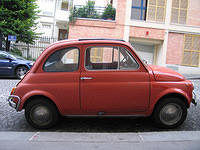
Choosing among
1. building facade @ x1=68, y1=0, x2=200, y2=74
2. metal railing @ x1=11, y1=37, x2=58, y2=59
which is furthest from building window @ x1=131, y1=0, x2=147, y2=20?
metal railing @ x1=11, y1=37, x2=58, y2=59

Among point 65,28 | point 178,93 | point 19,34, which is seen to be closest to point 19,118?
point 178,93

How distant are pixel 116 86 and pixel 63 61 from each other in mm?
1229

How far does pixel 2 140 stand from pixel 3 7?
17246 mm

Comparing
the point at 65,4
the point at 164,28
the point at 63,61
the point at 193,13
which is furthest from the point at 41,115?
the point at 65,4

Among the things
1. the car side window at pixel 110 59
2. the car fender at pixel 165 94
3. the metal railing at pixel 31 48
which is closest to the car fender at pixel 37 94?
the car side window at pixel 110 59

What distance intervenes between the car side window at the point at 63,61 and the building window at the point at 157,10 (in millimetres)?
16407

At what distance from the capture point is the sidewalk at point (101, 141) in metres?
3.35

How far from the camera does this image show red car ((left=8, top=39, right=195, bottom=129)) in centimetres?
426

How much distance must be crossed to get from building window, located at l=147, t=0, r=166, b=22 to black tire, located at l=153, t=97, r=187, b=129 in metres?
16.3

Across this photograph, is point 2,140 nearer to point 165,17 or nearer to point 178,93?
point 178,93

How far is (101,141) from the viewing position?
359 cm

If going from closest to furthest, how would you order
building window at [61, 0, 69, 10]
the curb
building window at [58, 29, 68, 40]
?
the curb
building window at [61, 0, 69, 10]
building window at [58, 29, 68, 40]

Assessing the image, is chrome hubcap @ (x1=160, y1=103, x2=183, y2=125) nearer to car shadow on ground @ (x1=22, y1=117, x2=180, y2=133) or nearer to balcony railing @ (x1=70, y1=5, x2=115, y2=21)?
car shadow on ground @ (x1=22, y1=117, x2=180, y2=133)

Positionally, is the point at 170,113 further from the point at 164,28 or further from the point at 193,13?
the point at 193,13
